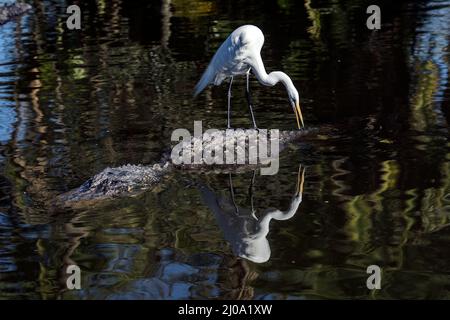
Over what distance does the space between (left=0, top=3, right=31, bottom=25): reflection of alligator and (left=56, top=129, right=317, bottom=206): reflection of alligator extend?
1189 cm

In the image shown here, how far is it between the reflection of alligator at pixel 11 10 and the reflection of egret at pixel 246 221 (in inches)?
506

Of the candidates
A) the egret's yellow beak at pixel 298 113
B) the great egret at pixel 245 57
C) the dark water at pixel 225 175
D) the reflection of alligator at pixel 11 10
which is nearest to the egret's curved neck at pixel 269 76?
the great egret at pixel 245 57

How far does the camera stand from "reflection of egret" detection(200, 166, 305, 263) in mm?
6542

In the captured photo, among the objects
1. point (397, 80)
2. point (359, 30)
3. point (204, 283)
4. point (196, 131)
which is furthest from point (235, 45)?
point (359, 30)

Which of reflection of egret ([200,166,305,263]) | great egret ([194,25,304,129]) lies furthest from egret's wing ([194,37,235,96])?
reflection of egret ([200,166,305,263])

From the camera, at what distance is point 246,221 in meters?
7.29

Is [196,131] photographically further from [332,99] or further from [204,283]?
[204,283]

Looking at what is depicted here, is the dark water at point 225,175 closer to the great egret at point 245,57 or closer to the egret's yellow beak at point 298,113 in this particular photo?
the egret's yellow beak at point 298,113

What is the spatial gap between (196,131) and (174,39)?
21.7 ft

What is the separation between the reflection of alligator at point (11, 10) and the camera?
19.4m

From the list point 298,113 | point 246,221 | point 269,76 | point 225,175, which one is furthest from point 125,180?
point 269,76

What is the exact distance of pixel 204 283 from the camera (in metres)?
5.93

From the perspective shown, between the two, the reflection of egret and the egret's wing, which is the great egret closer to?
the egret's wing
